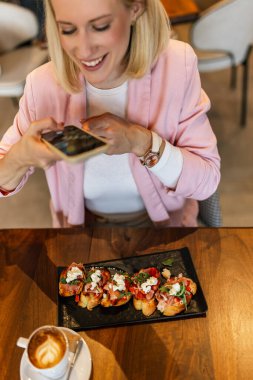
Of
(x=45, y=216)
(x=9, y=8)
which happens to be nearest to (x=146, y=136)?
(x=45, y=216)

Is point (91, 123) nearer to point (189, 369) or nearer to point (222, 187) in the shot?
point (189, 369)

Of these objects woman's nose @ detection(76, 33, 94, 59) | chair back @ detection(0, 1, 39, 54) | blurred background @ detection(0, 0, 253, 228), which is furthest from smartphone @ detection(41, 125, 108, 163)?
chair back @ detection(0, 1, 39, 54)

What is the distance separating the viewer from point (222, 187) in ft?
8.07

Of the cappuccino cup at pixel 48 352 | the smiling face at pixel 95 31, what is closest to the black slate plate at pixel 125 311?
the cappuccino cup at pixel 48 352

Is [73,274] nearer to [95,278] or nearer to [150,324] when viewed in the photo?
[95,278]

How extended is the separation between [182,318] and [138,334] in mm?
112

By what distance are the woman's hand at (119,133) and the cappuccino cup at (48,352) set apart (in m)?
0.43

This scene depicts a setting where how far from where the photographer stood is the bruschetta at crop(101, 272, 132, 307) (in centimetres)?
104

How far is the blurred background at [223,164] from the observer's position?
236 centimetres

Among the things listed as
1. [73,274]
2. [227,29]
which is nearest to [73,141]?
[73,274]

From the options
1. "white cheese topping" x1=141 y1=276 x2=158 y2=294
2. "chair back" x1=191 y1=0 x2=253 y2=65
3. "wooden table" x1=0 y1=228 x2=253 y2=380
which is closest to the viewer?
"wooden table" x1=0 y1=228 x2=253 y2=380

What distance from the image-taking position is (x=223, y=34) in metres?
2.33

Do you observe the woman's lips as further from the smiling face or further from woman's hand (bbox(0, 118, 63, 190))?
woman's hand (bbox(0, 118, 63, 190))

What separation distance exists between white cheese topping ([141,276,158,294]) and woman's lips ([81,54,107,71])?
1.80 ft
